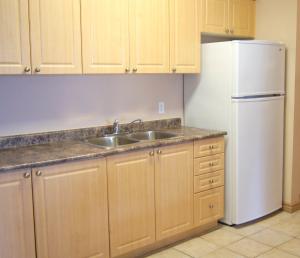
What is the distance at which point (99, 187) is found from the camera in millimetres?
2559

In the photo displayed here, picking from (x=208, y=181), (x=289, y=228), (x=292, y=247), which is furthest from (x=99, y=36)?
(x=289, y=228)

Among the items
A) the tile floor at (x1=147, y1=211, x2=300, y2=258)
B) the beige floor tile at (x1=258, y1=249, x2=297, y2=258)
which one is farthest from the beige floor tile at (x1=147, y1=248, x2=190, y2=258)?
the beige floor tile at (x1=258, y1=249, x2=297, y2=258)

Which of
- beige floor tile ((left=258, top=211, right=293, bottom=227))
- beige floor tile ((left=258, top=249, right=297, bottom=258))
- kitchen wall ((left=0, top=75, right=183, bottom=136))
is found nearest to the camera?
kitchen wall ((left=0, top=75, right=183, bottom=136))

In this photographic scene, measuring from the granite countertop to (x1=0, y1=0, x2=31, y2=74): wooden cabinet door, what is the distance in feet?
1.79

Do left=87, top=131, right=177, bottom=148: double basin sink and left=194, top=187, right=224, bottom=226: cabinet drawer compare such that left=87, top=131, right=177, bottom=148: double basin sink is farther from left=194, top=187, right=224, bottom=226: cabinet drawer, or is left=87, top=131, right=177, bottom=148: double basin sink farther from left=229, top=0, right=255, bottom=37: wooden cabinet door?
left=229, top=0, right=255, bottom=37: wooden cabinet door

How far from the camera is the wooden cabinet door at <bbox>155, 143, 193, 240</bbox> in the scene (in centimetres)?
294

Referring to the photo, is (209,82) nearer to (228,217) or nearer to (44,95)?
(228,217)

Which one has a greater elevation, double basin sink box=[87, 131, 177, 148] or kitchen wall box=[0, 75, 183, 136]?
kitchen wall box=[0, 75, 183, 136]

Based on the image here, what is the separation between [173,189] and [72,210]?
0.91 metres

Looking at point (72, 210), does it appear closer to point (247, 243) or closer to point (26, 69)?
point (26, 69)

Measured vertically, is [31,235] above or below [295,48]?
below

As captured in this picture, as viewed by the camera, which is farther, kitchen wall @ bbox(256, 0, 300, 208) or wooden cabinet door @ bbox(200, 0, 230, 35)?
kitchen wall @ bbox(256, 0, 300, 208)

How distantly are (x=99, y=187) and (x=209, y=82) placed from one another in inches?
59.6

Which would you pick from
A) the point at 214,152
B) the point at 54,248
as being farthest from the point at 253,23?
the point at 54,248
